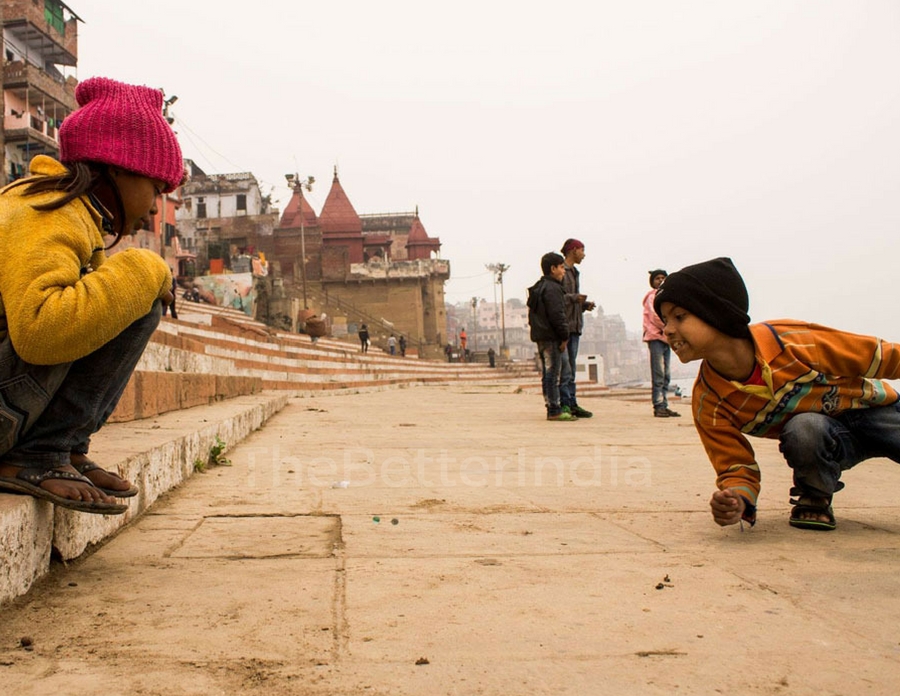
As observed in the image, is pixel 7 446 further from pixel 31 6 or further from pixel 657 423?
pixel 31 6

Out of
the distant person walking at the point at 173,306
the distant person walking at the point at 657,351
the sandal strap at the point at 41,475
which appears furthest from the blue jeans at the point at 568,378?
the sandal strap at the point at 41,475

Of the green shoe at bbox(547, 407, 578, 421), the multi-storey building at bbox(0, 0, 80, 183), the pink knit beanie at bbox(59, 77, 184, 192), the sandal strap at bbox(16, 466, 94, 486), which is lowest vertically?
the green shoe at bbox(547, 407, 578, 421)

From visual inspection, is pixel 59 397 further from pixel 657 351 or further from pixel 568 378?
pixel 657 351

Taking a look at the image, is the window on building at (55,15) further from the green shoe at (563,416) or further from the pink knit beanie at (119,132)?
the pink knit beanie at (119,132)

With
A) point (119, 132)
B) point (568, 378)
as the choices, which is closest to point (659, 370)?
point (568, 378)

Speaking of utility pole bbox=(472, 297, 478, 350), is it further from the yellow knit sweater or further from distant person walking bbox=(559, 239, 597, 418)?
the yellow knit sweater

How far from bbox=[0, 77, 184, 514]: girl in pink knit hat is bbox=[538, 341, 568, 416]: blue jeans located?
17.8ft

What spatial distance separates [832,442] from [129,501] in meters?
2.20

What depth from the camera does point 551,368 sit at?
7461 mm

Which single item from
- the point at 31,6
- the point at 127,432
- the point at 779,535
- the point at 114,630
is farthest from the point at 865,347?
the point at 31,6

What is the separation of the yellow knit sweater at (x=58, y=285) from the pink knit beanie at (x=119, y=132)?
0.59ft

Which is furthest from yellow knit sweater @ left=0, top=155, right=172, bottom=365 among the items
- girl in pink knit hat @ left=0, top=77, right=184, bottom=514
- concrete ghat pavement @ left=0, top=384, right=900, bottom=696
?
concrete ghat pavement @ left=0, top=384, right=900, bottom=696

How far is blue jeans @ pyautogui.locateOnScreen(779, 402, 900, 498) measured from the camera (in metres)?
2.53

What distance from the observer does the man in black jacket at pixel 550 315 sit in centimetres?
724
